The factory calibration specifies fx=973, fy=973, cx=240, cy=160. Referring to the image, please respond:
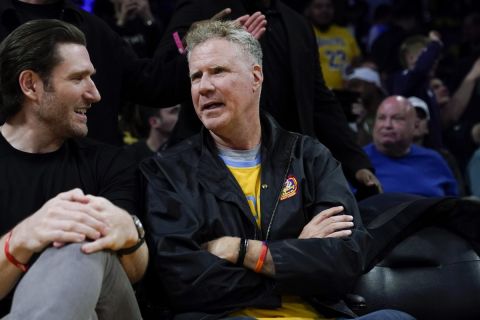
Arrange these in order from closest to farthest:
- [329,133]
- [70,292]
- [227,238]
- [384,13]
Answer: [70,292], [227,238], [329,133], [384,13]

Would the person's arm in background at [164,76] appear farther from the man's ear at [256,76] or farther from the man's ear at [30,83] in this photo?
the man's ear at [30,83]

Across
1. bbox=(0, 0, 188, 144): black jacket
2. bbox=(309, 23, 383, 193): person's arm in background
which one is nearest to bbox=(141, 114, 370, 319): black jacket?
bbox=(0, 0, 188, 144): black jacket

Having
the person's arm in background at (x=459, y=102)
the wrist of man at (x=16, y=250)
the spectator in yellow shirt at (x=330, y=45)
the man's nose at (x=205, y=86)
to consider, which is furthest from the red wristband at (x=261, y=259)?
the spectator in yellow shirt at (x=330, y=45)

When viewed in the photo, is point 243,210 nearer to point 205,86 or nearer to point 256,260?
point 256,260

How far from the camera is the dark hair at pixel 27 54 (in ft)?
10.8

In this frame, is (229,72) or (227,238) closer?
(227,238)

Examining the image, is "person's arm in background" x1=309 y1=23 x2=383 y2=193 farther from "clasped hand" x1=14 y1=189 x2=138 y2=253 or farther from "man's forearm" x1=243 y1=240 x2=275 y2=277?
"clasped hand" x1=14 y1=189 x2=138 y2=253

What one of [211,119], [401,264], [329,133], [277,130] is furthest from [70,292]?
[329,133]

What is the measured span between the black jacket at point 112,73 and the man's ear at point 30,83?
53 cm

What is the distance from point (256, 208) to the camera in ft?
11.4

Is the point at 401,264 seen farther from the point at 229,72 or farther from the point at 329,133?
the point at 229,72

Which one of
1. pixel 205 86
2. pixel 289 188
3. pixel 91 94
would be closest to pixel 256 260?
pixel 289 188

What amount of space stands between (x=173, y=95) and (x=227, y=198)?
82 cm

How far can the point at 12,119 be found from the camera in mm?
3348
